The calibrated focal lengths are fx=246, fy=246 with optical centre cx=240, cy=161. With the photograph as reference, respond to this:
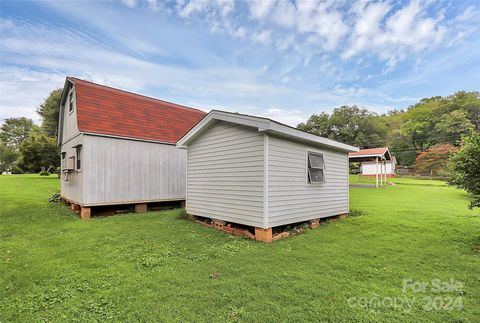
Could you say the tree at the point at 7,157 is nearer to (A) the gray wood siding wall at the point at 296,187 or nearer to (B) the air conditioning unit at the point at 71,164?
(B) the air conditioning unit at the point at 71,164

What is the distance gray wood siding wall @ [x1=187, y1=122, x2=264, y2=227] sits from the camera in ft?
18.2

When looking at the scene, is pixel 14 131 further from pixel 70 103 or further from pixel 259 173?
pixel 259 173

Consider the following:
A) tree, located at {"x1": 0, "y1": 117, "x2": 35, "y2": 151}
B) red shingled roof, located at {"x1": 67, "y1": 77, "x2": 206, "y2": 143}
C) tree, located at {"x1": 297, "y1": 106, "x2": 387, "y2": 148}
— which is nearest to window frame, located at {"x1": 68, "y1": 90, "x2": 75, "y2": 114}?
red shingled roof, located at {"x1": 67, "y1": 77, "x2": 206, "y2": 143}

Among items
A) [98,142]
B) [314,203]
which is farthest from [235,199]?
[98,142]

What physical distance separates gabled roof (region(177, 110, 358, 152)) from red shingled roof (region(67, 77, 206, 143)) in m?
2.63

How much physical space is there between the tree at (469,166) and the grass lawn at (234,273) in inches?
44.4

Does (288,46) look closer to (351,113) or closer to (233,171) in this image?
(233,171)

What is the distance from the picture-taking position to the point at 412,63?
44.8ft

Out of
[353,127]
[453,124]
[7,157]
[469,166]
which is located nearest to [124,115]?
[469,166]

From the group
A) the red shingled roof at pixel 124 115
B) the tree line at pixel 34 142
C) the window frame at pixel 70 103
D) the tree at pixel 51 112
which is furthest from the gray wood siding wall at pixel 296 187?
the tree at pixel 51 112

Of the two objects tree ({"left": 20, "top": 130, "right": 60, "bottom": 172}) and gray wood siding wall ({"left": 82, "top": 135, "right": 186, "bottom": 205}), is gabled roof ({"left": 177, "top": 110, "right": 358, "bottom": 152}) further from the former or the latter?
tree ({"left": 20, "top": 130, "right": 60, "bottom": 172})

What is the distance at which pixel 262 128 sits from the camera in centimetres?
518

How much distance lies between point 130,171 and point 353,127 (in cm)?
3998

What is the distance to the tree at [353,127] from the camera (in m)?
40.2
